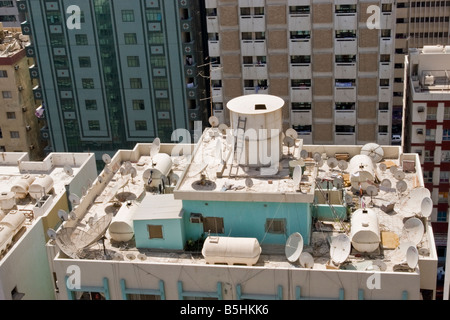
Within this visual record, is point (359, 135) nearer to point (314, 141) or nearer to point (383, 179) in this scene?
point (314, 141)

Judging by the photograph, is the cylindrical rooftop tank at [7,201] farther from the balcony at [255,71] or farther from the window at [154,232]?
the balcony at [255,71]

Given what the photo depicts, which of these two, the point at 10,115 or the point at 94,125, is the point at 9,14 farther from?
the point at 94,125

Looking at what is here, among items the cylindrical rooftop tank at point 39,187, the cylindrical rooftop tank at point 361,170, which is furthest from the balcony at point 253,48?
the cylindrical rooftop tank at point 39,187

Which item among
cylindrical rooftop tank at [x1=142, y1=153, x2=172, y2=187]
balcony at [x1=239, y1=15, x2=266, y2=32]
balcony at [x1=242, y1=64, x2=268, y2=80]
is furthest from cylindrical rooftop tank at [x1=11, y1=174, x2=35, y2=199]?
balcony at [x1=239, y1=15, x2=266, y2=32]

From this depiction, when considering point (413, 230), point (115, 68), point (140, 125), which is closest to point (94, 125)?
point (140, 125)

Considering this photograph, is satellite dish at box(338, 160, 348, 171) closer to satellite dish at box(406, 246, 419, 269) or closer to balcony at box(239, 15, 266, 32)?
satellite dish at box(406, 246, 419, 269)

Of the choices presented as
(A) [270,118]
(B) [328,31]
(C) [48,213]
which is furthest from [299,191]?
(B) [328,31]
